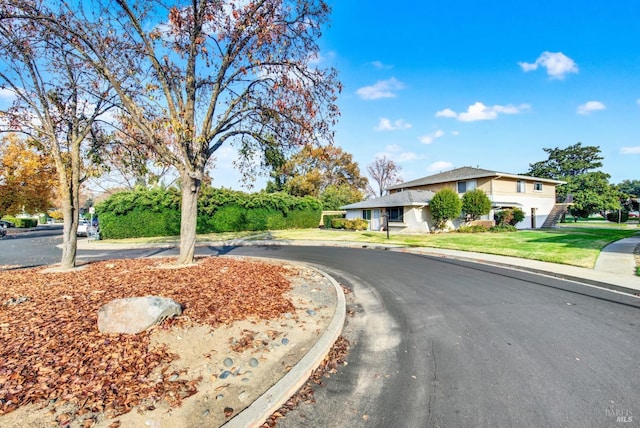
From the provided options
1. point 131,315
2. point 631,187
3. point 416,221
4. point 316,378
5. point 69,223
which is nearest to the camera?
point 316,378

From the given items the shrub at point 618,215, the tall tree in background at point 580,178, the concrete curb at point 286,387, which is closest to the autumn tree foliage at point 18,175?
the concrete curb at point 286,387

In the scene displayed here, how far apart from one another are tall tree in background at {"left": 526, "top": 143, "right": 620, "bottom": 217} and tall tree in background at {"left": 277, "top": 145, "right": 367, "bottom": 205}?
28.0 m

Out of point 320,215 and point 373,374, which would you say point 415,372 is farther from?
point 320,215

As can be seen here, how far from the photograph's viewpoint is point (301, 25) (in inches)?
361

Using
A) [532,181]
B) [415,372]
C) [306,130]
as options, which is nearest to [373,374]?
[415,372]

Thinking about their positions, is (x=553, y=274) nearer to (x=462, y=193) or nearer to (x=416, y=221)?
(x=416, y=221)

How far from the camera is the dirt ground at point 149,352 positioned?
270 centimetres

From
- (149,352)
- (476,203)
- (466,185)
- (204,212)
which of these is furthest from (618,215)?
(149,352)

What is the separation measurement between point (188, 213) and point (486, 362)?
27.7ft

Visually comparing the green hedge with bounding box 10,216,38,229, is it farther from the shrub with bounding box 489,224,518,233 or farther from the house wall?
the shrub with bounding box 489,224,518,233

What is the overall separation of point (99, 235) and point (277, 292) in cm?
2493

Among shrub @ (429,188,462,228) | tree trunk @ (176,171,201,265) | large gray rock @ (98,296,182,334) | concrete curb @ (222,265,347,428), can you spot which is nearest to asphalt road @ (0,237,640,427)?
concrete curb @ (222,265,347,428)

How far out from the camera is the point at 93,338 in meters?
3.94

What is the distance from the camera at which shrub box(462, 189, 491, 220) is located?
2586 cm
